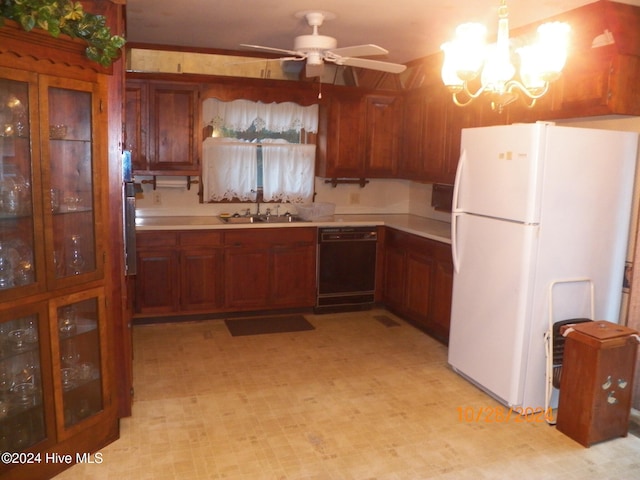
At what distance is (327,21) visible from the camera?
380cm

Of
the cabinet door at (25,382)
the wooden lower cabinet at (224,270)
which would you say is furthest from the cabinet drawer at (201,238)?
the cabinet door at (25,382)

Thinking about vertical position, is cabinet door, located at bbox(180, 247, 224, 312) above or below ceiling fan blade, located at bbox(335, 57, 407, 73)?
below

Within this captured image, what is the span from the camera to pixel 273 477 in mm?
2555

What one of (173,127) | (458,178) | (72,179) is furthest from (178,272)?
(458,178)

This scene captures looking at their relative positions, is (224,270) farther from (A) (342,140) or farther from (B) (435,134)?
(B) (435,134)

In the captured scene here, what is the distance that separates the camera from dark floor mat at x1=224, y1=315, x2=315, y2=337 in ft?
15.2

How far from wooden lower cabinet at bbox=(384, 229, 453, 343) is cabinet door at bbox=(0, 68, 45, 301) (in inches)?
119

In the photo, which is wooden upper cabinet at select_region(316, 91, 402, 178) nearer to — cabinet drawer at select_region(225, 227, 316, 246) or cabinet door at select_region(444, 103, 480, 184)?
cabinet drawer at select_region(225, 227, 316, 246)

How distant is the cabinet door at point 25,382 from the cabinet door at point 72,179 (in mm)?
216

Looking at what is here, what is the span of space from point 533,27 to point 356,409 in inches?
115

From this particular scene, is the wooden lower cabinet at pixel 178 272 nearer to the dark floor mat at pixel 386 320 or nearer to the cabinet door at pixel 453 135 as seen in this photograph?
the dark floor mat at pixel 386 320

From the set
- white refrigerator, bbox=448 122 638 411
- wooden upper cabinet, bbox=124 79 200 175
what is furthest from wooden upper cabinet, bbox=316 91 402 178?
white refrigerator, bbox=448 122 638 411

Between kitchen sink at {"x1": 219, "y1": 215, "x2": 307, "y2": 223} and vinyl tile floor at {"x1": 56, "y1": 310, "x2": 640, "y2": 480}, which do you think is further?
kitchen sink at {"x1": 219, "y1": 215, "x2": 307, "y2": 223}

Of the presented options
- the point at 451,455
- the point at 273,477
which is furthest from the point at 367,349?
the point at 273,477
